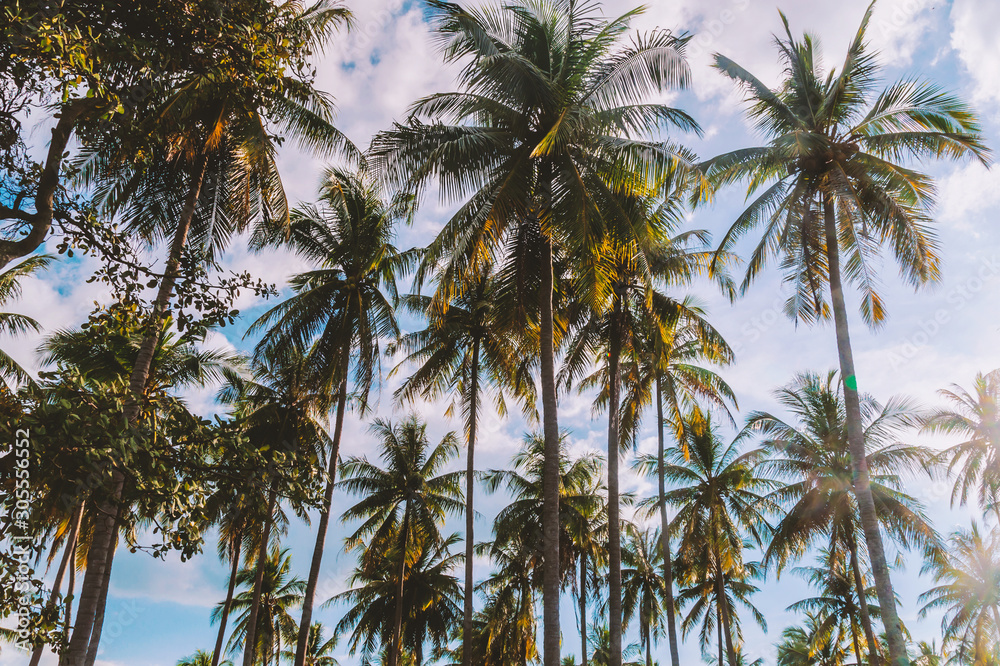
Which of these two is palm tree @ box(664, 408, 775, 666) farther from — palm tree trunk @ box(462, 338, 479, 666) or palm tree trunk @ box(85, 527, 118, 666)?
palm tree trunk @ box(85, 527, 118, 666)

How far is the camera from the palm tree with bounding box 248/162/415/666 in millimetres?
17047

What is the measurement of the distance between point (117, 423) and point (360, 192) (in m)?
15.4

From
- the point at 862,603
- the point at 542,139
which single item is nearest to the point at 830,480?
the point at 862,603

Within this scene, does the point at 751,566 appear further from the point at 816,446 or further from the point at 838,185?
the point at 838,185

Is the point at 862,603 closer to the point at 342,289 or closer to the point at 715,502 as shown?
the point at 715,502

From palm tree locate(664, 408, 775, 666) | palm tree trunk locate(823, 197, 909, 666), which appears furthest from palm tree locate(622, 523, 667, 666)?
palm tree trunk locate(823, 197, 909, 666)

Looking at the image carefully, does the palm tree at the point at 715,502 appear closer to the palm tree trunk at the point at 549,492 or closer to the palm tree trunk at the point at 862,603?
the palm tree trunk at the point at 862,603

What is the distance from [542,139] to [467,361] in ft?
33.6

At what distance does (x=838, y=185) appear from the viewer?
42.4ft

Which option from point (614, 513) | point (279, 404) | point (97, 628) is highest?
point (279, 404)

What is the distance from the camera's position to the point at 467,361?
20.1 meters

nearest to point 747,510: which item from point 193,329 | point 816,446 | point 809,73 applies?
point 816,446

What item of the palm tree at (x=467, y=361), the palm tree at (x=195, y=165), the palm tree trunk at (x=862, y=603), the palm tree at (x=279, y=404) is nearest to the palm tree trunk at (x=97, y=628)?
the palm tree at (x=195, y=165)

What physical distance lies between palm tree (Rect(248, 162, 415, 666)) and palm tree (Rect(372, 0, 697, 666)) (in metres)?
5.06
